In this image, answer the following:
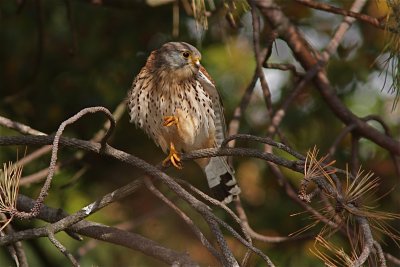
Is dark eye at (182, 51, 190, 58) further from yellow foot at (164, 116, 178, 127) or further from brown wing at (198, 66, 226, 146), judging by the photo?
yellow foot at (164, 116, 178, 127)

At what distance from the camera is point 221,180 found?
391 cm

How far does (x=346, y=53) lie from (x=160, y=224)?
4.83ft

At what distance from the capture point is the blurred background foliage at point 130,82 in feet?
14.4

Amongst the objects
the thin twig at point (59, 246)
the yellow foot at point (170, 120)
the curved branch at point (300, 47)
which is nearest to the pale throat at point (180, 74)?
the yellow foot at point (170, 120)

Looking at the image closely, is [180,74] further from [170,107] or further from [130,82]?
[130,82]

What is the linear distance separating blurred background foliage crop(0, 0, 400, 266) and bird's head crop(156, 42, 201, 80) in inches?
23.3

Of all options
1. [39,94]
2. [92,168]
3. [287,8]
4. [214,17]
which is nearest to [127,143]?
[92,168]

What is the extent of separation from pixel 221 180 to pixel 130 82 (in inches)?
35.2

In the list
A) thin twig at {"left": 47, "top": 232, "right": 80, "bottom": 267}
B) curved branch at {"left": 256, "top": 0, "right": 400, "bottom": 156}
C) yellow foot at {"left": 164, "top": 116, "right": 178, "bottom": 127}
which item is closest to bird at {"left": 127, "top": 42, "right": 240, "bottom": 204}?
yellow foot at {"left": 164, "top": 116, "right": 178, "bottom": 127}

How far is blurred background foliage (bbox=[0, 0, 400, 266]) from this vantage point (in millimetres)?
4395

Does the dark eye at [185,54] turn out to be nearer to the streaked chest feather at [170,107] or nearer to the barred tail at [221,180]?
the streaked chest feather at [170,107]

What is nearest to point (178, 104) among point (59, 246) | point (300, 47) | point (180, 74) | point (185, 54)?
point (180, 74)

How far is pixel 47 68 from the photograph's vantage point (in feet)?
15.2

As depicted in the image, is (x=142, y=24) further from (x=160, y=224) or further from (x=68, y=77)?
(x=160, y=224)
